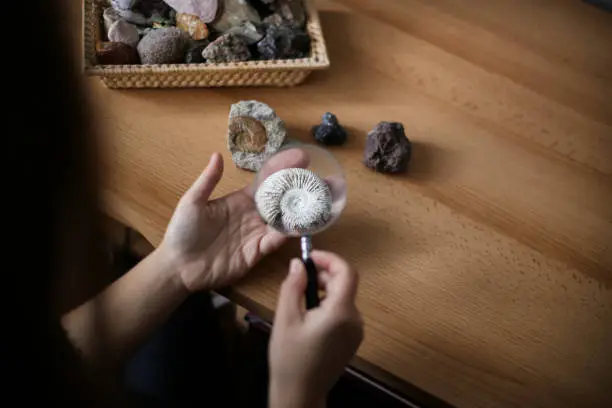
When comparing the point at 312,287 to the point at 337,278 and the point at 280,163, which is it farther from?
the point at 280,163

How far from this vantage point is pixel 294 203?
2.17 ft

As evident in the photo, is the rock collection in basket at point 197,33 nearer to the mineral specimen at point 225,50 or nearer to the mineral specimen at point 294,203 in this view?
the mineral specimen at point 225,50

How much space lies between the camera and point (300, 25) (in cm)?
85

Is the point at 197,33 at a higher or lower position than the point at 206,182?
higher

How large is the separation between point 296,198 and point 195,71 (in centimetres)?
25

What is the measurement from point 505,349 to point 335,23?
0.60 meters

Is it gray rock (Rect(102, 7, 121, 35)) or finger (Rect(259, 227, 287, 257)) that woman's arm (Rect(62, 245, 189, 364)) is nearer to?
finger (Rect(259, 227, 287, 257))

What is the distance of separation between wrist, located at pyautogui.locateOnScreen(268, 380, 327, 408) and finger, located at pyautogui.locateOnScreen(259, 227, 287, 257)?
177mm

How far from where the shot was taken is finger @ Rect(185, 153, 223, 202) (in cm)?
64

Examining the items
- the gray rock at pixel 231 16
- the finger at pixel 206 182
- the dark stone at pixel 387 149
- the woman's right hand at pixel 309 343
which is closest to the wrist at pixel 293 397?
the woman's right hand at pixel 309 343

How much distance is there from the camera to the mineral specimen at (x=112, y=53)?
29.8 inches

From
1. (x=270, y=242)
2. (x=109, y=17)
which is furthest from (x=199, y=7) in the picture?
(x=270, y=242)

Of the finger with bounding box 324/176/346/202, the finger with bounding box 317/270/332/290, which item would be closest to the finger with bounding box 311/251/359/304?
the finger with bounding box 317/270/332/290

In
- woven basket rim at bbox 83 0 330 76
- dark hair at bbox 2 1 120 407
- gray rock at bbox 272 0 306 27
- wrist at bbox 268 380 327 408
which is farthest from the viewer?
gray rock at bbox 272 0 306 27
